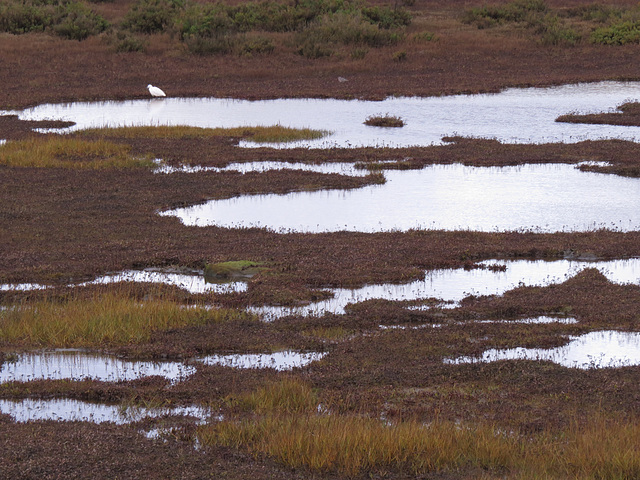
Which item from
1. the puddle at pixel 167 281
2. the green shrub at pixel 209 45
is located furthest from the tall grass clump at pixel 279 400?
the green shrub at pixel 209 45

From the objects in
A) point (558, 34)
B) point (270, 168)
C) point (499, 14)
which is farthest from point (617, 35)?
point (270, 168)

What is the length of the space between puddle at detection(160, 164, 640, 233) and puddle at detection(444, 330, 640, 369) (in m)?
7.12

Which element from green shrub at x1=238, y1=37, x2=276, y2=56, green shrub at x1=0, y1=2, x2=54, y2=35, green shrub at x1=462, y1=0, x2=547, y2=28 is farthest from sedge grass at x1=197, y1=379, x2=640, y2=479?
green shrub at x1=462, y1=0, x2=547, y2=28

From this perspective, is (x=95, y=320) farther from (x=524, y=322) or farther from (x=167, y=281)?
(x=524, y=322)

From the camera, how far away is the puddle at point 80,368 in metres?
10.6

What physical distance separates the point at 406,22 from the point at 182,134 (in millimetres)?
29734

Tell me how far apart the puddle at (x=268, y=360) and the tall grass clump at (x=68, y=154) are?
15.4 metres

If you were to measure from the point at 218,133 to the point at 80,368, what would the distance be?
21314 millimetres

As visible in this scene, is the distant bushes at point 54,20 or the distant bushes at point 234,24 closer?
the distant bushes at point 234,24

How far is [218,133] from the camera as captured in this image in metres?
31.6

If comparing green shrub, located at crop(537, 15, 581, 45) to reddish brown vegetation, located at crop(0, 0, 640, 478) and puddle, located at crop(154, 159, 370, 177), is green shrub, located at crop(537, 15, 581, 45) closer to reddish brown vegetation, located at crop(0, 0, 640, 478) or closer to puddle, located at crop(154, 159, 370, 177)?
reddish brown vegetation, located at crop(0, 0, 640, 478)

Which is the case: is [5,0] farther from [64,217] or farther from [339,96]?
[64,217]

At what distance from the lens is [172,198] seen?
70.0 feet

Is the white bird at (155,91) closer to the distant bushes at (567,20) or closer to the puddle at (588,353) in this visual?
the distant bushes at (567,20)
